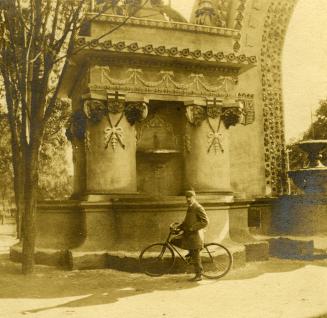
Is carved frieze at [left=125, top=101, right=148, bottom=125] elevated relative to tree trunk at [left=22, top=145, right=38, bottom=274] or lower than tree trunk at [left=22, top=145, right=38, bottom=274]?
elevated

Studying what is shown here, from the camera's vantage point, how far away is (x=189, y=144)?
546 inches

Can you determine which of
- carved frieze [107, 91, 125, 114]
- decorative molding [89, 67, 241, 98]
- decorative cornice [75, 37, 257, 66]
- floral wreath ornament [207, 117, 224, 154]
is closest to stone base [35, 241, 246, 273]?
floral wreath ornament [207, 117, 224, 154]

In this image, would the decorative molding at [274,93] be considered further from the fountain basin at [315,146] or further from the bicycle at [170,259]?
the bicycle at [170,259]

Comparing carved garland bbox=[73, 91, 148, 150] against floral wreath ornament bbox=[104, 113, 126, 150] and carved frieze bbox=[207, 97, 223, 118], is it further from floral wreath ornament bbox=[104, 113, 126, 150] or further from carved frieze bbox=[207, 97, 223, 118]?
carved frieze bbox=[207, 97, 223, 118]

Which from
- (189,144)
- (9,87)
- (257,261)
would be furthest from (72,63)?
(257,261)

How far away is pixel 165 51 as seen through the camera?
13352mm

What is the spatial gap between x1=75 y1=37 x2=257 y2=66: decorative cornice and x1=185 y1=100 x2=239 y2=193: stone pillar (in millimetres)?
1159

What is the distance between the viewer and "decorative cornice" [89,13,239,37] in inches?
545

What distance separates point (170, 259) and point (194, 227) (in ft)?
4.27

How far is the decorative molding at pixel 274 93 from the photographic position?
669 inches

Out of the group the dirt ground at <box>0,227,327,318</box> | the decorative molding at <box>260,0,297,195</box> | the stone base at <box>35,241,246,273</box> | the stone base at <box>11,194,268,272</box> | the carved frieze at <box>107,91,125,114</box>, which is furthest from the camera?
the decorative molding at <box>260,0,297,195</box>

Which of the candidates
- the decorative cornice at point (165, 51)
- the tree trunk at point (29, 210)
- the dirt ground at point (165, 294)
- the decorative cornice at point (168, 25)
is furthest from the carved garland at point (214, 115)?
A: the tree trunk at point (29, 210)

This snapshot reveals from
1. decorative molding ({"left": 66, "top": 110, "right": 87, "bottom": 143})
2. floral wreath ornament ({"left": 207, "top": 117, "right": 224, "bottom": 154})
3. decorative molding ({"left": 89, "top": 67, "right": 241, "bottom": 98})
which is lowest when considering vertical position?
floral wreath ornament ({"left": 207, "top": 117, "right": 224, "bottom": 154})

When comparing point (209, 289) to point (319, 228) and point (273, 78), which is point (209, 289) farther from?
point (273, 78)
